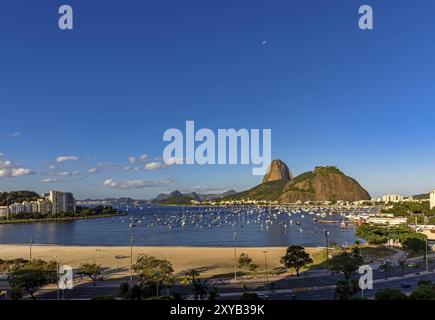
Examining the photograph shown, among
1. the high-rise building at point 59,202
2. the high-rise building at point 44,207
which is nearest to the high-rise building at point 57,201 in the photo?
the high-rise building at point 59,202

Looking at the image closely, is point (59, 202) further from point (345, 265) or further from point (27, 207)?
→ point (345, 265)

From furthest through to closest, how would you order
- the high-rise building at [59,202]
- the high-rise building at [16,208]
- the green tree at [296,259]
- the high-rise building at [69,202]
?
the high-rise building at [69,202] → the high-rise building at [59,202] → the high-rise building at [16,208] → the green tree at [296,259]

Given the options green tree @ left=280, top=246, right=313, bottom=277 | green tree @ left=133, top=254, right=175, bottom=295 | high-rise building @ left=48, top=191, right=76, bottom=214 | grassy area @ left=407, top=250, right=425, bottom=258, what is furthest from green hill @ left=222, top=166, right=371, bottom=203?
green tree @ left=133, top=254, right=175, bottom=295

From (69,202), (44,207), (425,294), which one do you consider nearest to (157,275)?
(425,294)

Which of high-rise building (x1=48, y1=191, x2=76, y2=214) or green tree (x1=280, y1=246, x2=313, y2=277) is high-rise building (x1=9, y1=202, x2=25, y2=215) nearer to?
high-rise building (x1=48, y1=191, x2=76, y2=214)

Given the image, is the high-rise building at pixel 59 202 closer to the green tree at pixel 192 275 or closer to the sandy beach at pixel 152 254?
the sandy beach at pixel 152 254

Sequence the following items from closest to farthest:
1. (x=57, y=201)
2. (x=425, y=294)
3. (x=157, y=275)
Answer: (x=425, y=294) → (x=157, y=275) → (x=57, y=201)
